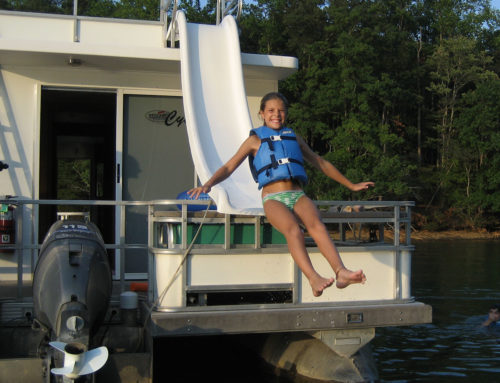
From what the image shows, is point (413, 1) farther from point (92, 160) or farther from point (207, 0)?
point (92, 160)

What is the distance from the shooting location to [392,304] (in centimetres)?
620

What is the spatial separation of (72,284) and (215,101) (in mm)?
2973

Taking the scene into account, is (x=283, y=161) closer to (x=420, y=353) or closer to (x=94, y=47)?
(x=94, y=47)

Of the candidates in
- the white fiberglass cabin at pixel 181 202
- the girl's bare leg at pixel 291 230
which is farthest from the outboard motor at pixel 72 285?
the girl's bare leg at pixel 291 230

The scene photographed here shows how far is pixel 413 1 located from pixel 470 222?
18384 millimetres

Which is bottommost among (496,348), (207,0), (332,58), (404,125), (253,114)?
(496,348)

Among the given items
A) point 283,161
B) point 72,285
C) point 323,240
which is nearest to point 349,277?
point 323,240

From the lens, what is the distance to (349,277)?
177 inches

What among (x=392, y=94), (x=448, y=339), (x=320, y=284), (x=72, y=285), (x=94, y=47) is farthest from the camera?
(x=392, y=94)

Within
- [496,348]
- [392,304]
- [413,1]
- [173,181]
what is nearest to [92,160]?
[173,181]

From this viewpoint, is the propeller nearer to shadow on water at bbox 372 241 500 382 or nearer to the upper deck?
shadow on water at bbox 372 241 500 382

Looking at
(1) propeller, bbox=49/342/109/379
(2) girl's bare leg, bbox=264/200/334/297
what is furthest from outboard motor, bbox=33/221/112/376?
(2) girl's bare leg, bbox=264/200/334/297

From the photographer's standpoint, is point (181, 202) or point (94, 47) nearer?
point (181, 202)

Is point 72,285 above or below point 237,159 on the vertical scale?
below
